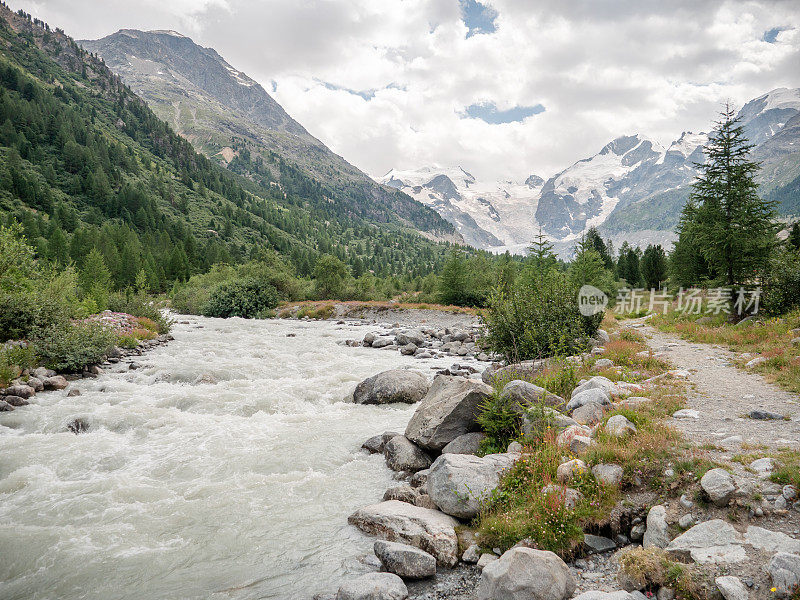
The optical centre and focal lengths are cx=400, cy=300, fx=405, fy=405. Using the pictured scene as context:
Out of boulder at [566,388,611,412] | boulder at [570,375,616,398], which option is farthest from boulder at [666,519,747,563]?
boulder at [570,375,616,398]

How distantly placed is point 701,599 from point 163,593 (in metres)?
6.69

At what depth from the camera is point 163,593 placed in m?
5.67

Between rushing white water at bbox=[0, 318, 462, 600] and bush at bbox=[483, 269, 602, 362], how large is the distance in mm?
5145

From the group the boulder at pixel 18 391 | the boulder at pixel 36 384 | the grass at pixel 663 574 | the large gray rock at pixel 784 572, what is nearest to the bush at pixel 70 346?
the boulder at pixel 36 384

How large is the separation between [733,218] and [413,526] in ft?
90.9

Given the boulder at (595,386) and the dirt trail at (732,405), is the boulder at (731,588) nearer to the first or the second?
the dirt trail at (732,405)

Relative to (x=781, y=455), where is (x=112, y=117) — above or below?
above

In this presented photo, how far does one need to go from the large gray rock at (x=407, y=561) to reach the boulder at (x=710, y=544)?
3073 mm

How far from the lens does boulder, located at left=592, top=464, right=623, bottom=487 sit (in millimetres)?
6426

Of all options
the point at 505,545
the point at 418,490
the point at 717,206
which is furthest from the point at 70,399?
the point at 717,206

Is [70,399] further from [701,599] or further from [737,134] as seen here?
[737,134]

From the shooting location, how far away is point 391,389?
14.8 metres

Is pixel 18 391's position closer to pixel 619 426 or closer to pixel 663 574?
pixel 619 426

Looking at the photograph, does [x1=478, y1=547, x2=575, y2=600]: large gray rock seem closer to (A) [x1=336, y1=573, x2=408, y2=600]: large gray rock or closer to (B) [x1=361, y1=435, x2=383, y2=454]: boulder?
(A) [x1=336, y1=573, x2=408, y2=600]: large gray rock
